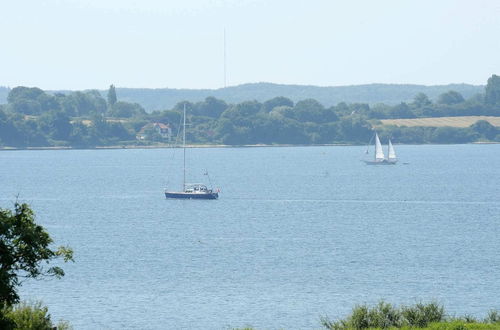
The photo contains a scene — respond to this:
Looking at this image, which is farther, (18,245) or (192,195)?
(192,195)

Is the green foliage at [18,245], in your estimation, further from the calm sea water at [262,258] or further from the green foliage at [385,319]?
the green foliage at [385,319]

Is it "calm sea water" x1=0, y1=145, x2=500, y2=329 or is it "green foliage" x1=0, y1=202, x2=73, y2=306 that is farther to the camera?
"calm sea water" x1=0, y1=145, x2=500, y2=329

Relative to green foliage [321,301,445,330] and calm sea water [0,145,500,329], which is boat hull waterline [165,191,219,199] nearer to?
calm sea water [0,145,500,329]

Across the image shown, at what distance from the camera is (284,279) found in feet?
270

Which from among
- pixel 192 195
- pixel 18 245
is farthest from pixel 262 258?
pixel 192 195

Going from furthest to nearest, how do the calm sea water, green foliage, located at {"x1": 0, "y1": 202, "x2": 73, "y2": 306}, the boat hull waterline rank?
the boat hull waterline → the calm sea water → green foliage, located at {"x1": 0, "y1": 202, "x2": 73, "y2": 306}

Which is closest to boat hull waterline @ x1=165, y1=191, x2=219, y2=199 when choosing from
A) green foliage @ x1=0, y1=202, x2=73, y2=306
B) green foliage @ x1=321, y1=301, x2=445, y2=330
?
green foliage @ x1=321, y1=301, x2=445, y2=330

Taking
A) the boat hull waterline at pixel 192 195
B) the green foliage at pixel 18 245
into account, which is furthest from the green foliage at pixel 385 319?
the boat hull waterline at pixel 192 195

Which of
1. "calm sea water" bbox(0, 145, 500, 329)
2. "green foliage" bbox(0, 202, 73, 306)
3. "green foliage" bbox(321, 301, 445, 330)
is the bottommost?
"calm sea water" bbox(0, 145, 500, 329)

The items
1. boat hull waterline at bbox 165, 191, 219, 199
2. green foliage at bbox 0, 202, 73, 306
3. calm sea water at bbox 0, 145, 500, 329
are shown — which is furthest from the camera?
boat hull waterline at bbox 165, 191, 219, 199

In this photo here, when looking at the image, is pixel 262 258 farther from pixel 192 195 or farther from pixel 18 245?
pixel 192 195

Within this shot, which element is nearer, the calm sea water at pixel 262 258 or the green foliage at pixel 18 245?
the green foliage at pixel 18 245

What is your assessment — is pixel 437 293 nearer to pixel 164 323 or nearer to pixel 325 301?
pixel 325 301

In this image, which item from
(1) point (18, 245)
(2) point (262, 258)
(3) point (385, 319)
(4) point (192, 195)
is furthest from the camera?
(4) point (192, 195)
